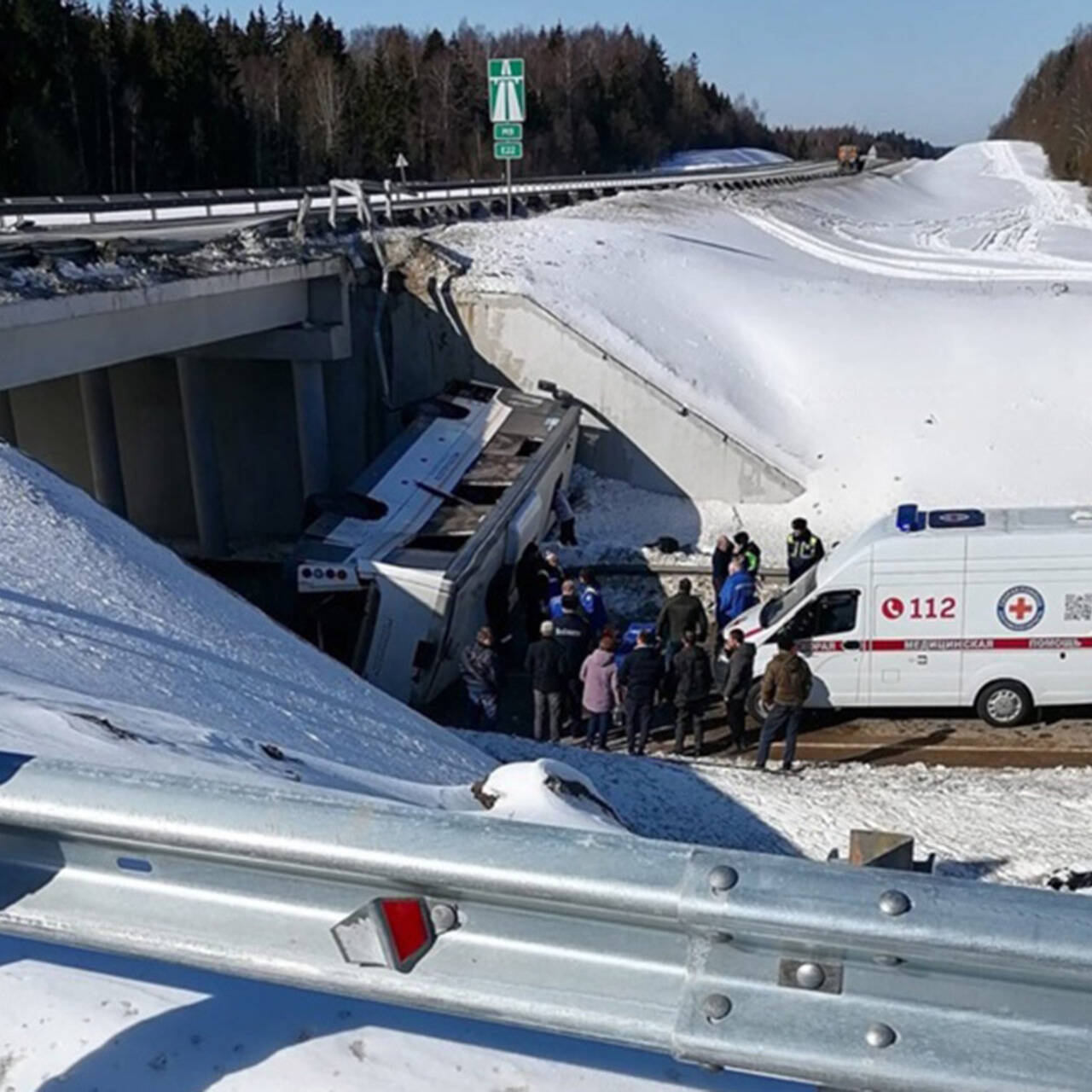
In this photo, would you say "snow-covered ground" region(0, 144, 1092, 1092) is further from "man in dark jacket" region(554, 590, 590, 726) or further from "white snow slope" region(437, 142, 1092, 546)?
"man in dark jacket" region(554, 590, 590, 726)

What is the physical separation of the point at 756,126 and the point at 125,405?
474 feet

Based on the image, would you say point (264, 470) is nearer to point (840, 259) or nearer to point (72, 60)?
point (840, 259)

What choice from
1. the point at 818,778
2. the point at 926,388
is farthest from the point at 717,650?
the point at 926,388

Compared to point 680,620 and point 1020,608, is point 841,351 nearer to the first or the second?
point 680,620

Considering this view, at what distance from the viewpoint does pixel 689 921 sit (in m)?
1.99

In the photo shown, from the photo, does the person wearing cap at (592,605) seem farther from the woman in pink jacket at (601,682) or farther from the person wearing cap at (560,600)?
the woman in pink jacket at (601,682)

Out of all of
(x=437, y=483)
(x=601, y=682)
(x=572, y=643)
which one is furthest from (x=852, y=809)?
(x=437, y=483)

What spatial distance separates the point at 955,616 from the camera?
12008 mm

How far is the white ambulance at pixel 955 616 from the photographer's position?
11.7 metres

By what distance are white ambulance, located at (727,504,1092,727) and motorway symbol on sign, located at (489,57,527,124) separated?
561 inches

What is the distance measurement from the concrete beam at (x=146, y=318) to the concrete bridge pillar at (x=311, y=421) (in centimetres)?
90

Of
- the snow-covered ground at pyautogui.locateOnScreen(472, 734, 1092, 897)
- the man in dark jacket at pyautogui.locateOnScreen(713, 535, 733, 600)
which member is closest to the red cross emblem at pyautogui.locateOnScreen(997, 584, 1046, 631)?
the snow-covered ground at pyautogui.locateOnScreen(472, 734, 1092, 897)

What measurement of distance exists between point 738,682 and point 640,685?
123 cm

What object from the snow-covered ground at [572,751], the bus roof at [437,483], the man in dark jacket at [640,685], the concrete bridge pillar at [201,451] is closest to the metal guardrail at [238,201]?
the concrete bridge pillar at [201,451]
